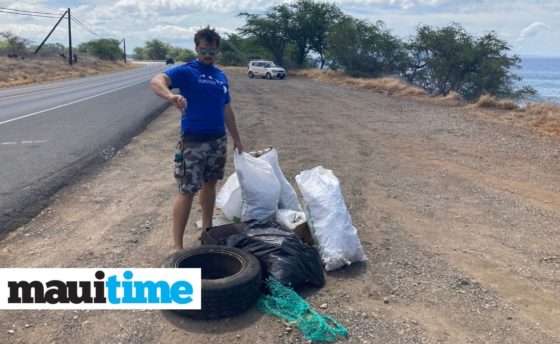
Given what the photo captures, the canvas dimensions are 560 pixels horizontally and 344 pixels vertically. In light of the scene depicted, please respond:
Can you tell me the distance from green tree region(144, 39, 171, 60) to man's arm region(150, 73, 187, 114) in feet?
542

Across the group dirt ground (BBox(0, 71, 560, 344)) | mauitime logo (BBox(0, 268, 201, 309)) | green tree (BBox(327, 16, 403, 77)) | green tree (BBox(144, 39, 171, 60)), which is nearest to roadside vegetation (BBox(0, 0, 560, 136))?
green tree (BBox(327, 16, 403, 77))

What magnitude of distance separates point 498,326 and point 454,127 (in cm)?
973

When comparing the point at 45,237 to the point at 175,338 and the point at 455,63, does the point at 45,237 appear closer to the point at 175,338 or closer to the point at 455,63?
the point at 175,338

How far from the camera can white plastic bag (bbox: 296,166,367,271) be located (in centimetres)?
400

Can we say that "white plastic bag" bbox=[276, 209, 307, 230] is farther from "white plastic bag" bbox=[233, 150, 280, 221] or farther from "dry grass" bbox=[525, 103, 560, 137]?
"dry grass" bbox=[525, 103, 560, 137]

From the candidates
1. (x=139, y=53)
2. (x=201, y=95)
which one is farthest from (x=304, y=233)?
(x=139, y=53)

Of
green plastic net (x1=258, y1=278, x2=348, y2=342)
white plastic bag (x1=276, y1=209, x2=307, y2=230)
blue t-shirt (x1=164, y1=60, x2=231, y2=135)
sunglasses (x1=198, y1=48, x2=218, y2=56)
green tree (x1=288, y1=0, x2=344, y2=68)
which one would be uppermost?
green tree (x1=288, y1=0, x2=344, y2=68)

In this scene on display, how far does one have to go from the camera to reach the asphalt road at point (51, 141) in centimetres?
590

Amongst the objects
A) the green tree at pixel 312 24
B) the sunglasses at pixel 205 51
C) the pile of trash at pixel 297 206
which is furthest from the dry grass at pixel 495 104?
the green tree at pixel 312 24

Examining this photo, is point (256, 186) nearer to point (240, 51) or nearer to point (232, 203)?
point (232, 203)

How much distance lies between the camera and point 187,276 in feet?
11.1

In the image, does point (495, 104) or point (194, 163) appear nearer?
point (194, 163)

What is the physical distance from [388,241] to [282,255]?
1534 mm

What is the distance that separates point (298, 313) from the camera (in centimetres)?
327
